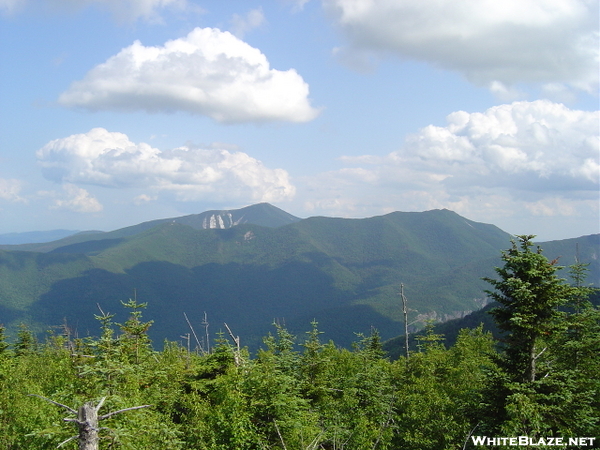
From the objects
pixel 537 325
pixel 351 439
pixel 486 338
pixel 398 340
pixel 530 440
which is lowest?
pixel 398 340

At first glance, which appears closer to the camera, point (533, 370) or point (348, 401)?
point (533, 370)

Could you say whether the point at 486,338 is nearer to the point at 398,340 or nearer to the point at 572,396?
the point at 572,396

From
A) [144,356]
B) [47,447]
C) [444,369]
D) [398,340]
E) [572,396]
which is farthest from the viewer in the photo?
[398,340]

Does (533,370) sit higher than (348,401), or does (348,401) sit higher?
(533,370)

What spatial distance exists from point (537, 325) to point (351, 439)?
1034cm

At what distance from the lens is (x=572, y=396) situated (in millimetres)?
18016

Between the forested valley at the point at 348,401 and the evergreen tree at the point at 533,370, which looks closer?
the forested valley at the point at 348,401

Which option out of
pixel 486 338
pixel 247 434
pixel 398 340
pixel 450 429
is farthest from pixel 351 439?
pixel 398 340

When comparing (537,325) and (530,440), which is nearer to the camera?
(530,440)

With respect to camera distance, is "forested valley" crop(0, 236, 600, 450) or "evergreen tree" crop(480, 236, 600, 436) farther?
"evergreen tree" crop(480, 236, 600, 436)

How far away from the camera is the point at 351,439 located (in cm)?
2100

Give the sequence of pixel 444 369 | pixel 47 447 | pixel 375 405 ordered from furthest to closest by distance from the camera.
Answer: pixel 444 369
pixel 375 405
pixel 47 447

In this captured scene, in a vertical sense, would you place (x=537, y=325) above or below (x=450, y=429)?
above

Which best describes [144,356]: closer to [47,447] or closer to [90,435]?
[47,447]
